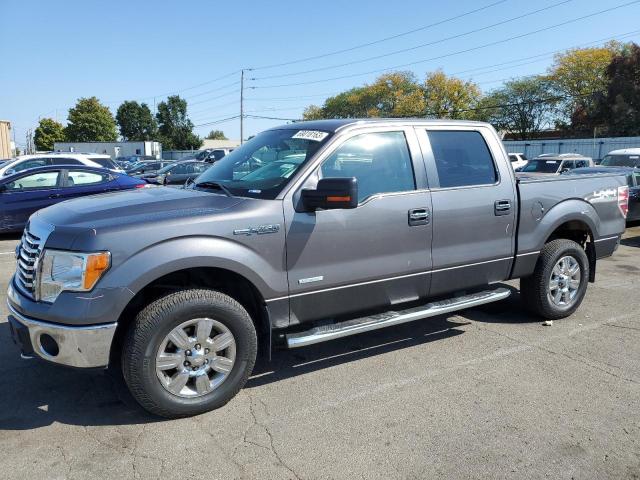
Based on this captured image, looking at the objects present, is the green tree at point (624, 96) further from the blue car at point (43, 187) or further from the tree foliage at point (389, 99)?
the blue car at point (43, 187)

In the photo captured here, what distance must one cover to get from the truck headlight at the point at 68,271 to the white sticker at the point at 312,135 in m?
1.79

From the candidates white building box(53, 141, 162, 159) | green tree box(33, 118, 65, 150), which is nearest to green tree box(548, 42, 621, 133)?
white building box(53, 141, 162, 159)

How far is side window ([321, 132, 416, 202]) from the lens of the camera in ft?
13.4

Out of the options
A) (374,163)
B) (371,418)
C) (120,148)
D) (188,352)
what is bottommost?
(371,418)

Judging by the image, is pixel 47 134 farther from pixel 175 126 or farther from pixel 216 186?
pixel 216 186

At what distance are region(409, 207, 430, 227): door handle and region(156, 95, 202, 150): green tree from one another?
94.7 meters

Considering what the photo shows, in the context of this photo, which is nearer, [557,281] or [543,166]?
[557,281]

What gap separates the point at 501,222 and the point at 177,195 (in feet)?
9.29

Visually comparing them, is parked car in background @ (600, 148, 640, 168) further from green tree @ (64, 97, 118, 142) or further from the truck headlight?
green tree @ (64, 97, 118, 142)

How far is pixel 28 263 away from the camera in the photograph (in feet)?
11.4

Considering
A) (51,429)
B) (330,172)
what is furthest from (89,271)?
(330,172)

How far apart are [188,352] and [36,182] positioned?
29.0 feet

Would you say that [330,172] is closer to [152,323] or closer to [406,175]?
[406,175]

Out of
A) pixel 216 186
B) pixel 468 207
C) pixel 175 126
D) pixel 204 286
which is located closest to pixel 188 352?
pixel 204 286
